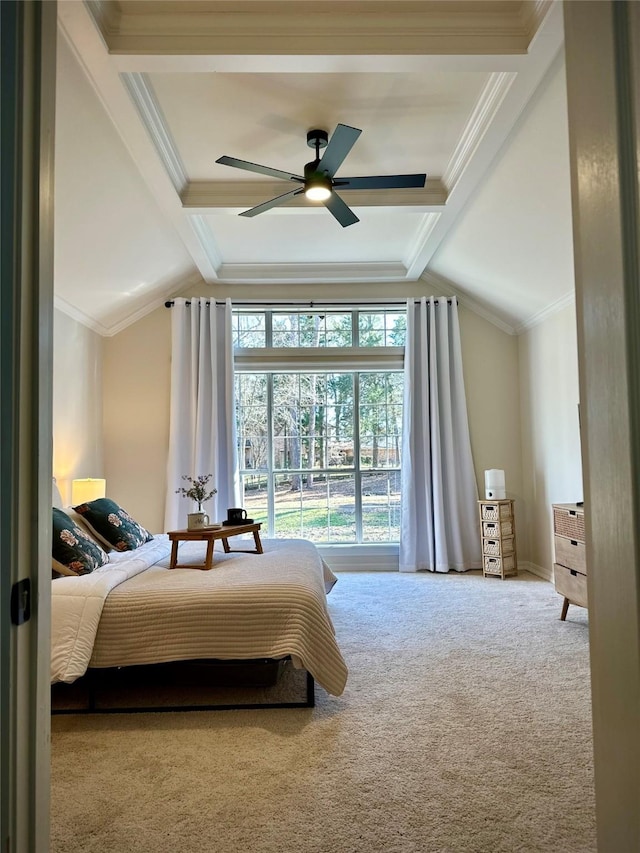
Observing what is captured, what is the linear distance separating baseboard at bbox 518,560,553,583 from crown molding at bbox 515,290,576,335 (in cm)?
237

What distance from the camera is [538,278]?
4.67 metres

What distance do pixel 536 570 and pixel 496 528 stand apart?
0.70m

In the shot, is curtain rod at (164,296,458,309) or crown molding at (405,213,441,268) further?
curtain rod at (164,296,458,309)

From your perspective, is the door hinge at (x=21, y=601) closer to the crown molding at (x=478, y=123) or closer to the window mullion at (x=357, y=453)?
the crown molding at (x=478, y=123)

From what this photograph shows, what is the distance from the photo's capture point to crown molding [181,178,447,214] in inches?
155

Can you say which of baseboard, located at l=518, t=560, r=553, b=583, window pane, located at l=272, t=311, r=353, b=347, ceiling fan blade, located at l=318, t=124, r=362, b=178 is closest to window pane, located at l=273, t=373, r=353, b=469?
window pane, located at l=272, t=311, r=353, b=347

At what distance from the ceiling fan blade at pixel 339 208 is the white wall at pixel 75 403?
253 centimetres

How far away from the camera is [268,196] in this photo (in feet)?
13.0

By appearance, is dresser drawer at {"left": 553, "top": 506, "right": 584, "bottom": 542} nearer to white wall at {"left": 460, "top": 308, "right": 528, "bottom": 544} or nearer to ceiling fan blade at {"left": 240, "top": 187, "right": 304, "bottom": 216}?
white wall at {"left": 460, "top": 308, "right": 528, "bottom": 544}

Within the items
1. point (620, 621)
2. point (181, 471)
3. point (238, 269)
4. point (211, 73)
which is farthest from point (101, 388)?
point (620, 621)

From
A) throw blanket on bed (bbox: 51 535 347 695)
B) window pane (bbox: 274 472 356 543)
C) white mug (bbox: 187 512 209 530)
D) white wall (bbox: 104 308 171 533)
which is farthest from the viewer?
window pane (bbox: 274 472 356 543)

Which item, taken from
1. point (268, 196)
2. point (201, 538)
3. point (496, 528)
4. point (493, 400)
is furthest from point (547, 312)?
point (201, 538)

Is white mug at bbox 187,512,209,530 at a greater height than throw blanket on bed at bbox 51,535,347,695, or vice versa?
white mug at bbox 187,512,209,530

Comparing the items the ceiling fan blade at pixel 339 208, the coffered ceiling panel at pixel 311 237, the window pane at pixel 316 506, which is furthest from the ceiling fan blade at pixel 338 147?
the window pane at pixel 316 506
